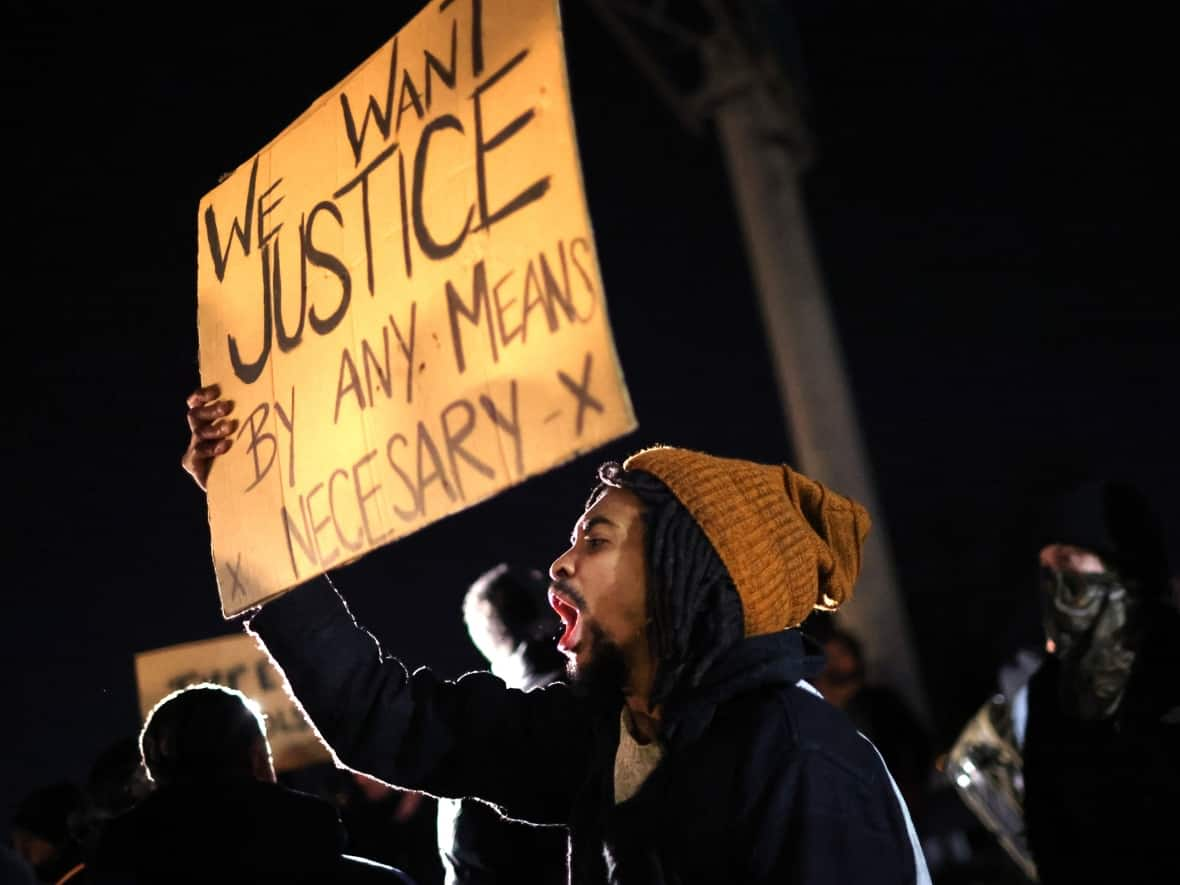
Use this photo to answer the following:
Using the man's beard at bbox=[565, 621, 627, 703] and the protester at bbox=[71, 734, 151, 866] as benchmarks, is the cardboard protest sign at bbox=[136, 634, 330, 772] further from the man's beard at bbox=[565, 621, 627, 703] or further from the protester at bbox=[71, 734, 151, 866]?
the man's beard at bbox=[565, 621, 627, 703]

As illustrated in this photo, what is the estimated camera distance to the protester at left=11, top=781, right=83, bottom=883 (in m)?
4.77

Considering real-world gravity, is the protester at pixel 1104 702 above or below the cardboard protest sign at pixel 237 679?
below

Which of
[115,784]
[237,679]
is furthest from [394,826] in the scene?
[115,784]

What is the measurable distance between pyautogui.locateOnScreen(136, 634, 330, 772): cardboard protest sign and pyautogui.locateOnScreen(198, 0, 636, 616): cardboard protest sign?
8.58 ft

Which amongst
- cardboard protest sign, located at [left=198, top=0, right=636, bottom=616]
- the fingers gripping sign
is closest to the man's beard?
cardboard protest sign, located at [left=198, top=0, right=636, bottom=616]

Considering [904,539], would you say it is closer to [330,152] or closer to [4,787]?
[4,787]

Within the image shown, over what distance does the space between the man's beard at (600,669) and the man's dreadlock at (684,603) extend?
0.08m

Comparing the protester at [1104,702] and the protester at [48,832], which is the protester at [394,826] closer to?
the protester at [48,832]

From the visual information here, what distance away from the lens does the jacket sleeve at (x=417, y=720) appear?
7.73ft

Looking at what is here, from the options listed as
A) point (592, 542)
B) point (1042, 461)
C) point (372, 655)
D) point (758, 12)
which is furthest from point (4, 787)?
point (1042, 461)

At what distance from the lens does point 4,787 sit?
5.80 meters

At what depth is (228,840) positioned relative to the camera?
2775 mm

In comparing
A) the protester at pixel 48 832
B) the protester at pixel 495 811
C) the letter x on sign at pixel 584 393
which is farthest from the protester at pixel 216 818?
the protester at pixel 48 832

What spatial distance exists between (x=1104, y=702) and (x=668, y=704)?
2.53m
